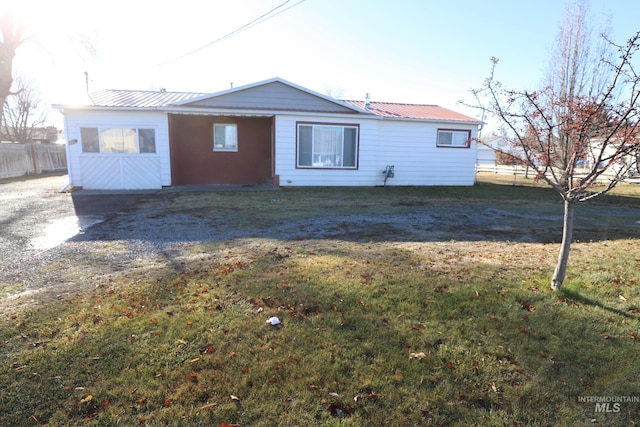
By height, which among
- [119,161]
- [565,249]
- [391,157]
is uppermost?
[391,157]

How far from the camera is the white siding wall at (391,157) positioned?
1377 centimetres

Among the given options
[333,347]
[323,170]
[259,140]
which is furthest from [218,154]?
[333,347]

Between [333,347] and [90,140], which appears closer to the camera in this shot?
[333,347]

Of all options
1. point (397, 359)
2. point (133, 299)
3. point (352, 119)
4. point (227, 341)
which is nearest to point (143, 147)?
point (352, 119)

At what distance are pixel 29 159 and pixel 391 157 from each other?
19.0 metres

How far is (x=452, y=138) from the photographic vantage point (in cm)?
1555

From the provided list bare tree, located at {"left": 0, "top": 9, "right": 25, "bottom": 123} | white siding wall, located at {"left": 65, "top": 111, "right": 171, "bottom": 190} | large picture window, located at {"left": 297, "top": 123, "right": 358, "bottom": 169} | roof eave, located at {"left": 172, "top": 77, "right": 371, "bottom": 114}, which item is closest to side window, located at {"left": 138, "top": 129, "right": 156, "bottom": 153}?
white siding wall, located at {"left": 65, "top": 111, "right": 171, "bottom": 190}

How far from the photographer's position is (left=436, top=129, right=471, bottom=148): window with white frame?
15453mm

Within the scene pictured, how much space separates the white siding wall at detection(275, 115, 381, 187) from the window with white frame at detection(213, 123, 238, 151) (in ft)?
8.19

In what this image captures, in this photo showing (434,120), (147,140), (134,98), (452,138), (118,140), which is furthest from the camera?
(452,138)

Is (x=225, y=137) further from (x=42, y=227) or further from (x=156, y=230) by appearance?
(x=156, y=230)

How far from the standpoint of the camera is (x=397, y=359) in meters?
2.74

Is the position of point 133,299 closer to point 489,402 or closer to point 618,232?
point 489,402

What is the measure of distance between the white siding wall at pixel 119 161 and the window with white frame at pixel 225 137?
2.48m
